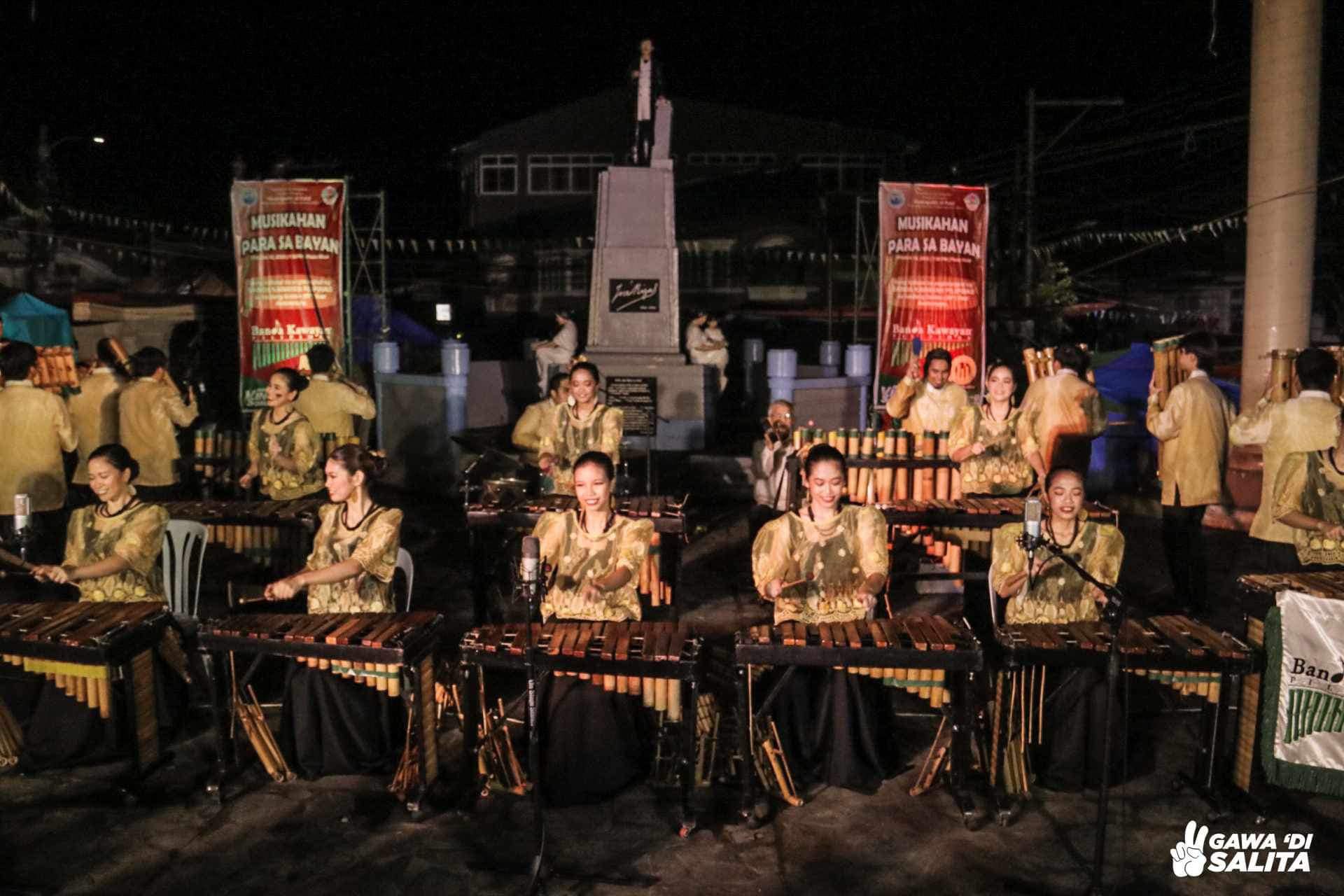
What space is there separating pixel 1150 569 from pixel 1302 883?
577 cm

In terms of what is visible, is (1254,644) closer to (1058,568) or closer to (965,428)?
(1058,568)

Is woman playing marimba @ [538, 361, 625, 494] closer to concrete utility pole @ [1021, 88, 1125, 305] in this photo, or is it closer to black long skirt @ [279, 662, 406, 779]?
black long skirt @ [279, 662, 406, 779]

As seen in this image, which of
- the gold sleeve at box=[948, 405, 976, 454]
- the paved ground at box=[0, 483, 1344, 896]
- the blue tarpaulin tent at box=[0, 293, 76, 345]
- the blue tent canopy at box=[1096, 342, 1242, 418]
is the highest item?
the blue tarpaulin tent at box=[0, 293, 76, 345]

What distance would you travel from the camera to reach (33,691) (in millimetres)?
6520

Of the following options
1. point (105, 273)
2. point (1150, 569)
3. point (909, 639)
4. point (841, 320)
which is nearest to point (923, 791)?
point (909, 639)

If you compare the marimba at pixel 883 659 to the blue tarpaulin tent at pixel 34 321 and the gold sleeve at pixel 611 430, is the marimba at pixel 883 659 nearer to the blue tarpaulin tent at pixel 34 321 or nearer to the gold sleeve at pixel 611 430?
the gold sleeve at pixel 611 430

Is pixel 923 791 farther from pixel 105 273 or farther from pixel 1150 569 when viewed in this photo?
pixel 105 273

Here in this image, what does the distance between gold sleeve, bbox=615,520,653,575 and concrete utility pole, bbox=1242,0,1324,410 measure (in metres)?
7.49

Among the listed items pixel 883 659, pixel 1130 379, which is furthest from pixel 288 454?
pixel 1130 379

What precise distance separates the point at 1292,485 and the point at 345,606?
16.9 feet

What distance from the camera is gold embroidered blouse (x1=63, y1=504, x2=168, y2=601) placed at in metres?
6.12

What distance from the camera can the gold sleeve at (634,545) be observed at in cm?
592

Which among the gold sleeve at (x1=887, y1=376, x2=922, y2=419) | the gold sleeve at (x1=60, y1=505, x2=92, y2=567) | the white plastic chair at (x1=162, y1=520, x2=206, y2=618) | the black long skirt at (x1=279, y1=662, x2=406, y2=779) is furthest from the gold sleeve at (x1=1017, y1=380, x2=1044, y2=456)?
the gold sleeve at (x1=60, y1=505, x2=92, y2=567)

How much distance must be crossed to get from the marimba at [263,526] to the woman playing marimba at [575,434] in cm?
174
